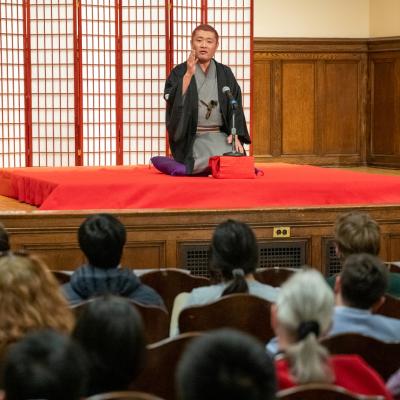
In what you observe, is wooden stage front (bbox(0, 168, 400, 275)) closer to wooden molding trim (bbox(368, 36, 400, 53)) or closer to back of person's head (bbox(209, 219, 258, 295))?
back of person's head (bbox(209, 219, 258, 295))

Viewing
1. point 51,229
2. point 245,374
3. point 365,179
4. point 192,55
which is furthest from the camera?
point 192,55

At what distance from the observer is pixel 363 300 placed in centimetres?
295

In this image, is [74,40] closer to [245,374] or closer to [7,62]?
[7,62]

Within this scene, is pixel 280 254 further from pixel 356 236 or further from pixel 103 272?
pixel 103 272

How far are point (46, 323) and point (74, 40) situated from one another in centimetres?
615

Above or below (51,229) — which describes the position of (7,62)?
above

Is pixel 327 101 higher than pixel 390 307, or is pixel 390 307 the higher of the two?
pixel 327 101

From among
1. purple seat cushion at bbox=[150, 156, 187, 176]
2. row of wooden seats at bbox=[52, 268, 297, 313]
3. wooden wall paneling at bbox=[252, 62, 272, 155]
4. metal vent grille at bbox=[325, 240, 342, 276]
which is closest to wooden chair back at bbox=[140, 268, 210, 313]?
row of wooden seats at bbox=[52, 268, 297, 313]

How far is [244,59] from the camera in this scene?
877 cm

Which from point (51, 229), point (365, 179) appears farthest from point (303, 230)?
point (51, 229)

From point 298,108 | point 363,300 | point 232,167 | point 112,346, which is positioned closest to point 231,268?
point 363,300

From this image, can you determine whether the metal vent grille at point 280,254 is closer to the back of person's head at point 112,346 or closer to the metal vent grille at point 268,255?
the metal vent grille at point 268,255

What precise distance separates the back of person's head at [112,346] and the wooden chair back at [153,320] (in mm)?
915

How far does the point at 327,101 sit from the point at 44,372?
32.0ft
